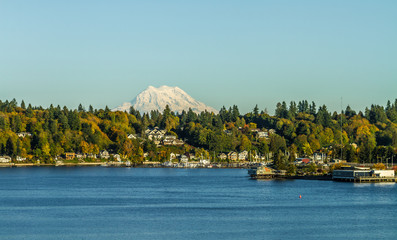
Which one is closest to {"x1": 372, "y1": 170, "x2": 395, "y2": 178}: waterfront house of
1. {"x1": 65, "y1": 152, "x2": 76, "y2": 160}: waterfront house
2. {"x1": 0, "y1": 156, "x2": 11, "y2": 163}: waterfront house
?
{"x1": 65, "y1": 152, "x2": 76, "y2": 160}: waterfront house


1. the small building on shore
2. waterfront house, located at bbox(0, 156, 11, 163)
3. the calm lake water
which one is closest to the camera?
the calm lake water

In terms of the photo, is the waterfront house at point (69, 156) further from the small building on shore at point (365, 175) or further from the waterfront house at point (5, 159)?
the small building on shore at point (365, 175)

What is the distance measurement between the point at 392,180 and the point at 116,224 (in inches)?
2751

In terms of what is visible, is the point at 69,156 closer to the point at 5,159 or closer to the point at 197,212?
the point at 5,159

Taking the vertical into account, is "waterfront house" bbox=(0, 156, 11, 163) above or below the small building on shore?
above

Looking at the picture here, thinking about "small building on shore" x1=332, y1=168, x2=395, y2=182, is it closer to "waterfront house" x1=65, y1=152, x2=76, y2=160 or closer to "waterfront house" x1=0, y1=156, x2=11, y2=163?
"waterfront house" x1=65, y1=152, x2=76, y2=160

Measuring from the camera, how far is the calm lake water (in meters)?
54.1

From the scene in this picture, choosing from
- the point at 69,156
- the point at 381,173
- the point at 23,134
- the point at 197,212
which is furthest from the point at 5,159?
the point at 197,212

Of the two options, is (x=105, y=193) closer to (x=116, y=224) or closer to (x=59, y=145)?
(x=116, y=224)

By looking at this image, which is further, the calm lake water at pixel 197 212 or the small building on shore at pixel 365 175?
the small building on shore at pixel 365 175

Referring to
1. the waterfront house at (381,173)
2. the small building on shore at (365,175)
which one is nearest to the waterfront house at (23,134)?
the small building on shore at (365,175)

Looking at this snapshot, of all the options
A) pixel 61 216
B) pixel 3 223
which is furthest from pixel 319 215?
pixel 3 223

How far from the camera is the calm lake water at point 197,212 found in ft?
177

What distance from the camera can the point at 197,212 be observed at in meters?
66.7
